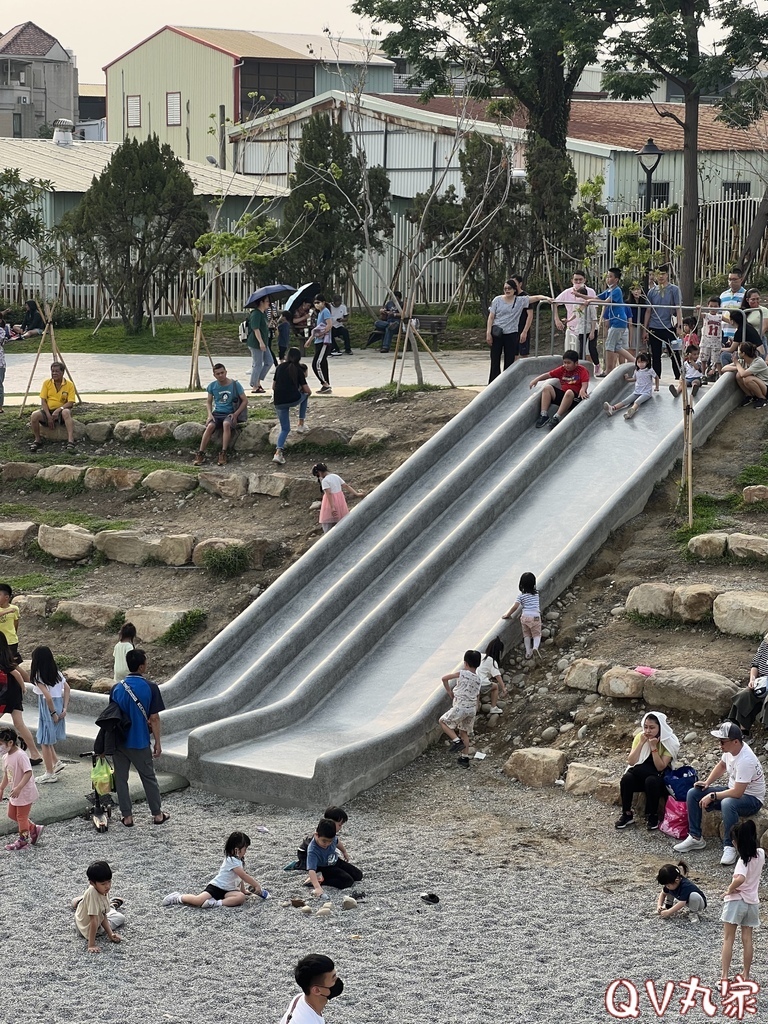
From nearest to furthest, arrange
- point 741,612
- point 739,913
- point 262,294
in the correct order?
1. point 739,913
2. point 741,612
3. point 262,294

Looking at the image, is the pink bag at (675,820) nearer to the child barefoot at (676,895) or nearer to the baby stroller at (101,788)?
the child barefoot at (676,895)

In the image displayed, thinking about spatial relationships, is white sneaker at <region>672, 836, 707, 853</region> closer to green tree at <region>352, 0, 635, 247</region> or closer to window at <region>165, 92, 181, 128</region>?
green tree at <region>352, 0, 635, 247</region>

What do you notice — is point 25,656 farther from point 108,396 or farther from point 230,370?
point 230,370

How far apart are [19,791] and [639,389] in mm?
9650

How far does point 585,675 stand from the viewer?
13.1m

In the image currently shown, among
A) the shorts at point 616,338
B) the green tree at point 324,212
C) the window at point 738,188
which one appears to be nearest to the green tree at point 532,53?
the green tree at point 324,212

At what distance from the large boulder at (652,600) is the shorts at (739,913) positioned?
5.09m

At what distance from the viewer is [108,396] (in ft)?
74.8

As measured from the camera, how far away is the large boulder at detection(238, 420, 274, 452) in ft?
62.6

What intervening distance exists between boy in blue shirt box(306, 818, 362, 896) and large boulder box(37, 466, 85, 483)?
9.93m

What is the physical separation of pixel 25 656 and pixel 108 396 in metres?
7.97

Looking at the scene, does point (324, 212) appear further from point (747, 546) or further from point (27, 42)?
point (27, 42)

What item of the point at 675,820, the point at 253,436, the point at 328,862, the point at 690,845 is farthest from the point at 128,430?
the point at 690,845

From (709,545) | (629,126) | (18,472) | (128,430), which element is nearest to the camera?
(709,545)
